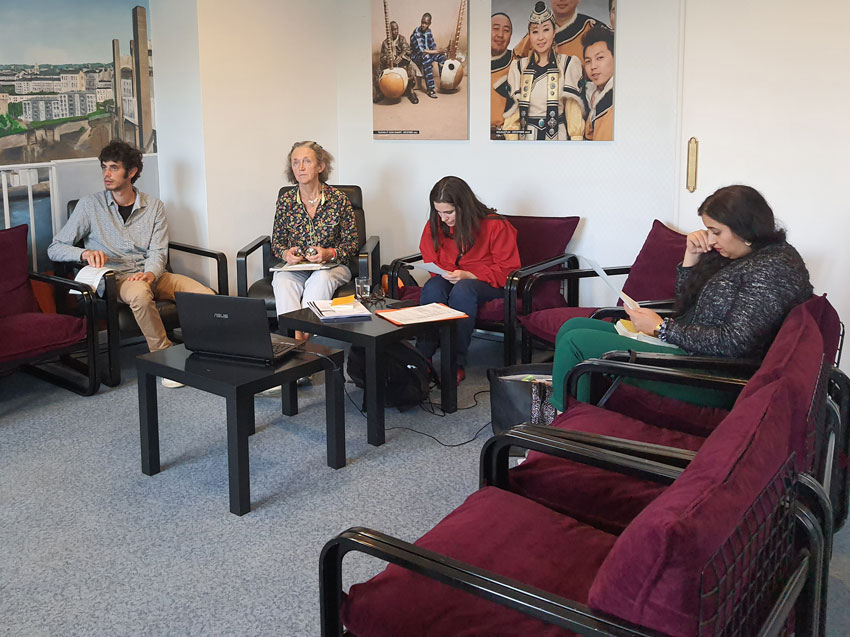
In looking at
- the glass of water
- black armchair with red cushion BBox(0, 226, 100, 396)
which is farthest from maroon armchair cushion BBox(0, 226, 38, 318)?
the glass of water

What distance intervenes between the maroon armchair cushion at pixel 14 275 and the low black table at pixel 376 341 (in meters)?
1.35

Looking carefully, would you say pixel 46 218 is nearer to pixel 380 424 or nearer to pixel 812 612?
pixel 380 424

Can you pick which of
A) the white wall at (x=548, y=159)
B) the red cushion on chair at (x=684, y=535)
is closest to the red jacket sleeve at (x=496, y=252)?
the white wall at (x=548, y=159)

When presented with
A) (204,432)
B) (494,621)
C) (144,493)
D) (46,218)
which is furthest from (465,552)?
(46,218)

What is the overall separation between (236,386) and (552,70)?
110 inches

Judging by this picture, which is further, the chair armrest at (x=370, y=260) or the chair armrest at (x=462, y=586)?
the chair armrest at (x=370, y=260)

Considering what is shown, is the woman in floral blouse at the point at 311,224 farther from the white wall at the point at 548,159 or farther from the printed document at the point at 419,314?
the printed document at the point at 419,314

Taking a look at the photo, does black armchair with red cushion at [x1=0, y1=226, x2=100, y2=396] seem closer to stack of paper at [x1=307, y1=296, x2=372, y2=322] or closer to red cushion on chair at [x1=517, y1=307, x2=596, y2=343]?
stack of paper at [x1=307, y1=296, x2=372, y2=322]

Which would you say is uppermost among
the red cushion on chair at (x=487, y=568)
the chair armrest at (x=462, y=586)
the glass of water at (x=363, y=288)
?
the glass of water at (x=363, y=288)

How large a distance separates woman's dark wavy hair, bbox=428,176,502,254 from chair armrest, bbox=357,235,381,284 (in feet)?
1.38

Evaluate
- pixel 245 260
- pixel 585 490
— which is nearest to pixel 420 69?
pixel 245 260

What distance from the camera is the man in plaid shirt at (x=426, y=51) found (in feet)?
17.1

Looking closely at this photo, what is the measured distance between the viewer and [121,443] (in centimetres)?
358

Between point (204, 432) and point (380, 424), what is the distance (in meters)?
0.78
